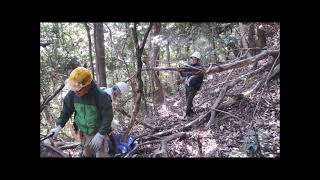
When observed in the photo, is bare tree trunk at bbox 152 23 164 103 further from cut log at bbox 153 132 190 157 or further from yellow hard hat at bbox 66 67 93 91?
yellow hard hat at bbox 66 67 93 91

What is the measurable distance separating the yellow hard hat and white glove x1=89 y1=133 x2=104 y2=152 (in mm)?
437

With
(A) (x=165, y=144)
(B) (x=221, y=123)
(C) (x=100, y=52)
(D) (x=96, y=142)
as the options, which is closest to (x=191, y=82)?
(B) (x=221, y=123)

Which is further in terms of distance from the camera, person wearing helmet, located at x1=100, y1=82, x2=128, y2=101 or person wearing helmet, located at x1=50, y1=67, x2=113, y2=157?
person wearing helmet, located at x1=100, y1=82, x2=128, y2=101

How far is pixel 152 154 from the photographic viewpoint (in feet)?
12.2

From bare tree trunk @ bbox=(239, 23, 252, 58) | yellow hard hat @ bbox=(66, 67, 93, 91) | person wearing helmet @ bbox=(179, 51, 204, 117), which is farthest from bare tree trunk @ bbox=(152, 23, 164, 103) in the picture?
bare tree trunk @ bbox=(239, 23, 252, 58)

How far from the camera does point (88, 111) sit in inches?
141

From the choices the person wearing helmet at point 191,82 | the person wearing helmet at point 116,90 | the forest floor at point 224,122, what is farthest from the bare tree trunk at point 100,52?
the person wearing helmet at point 191,82

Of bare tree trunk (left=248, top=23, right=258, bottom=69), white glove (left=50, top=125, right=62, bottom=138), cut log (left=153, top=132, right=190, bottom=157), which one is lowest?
cut log (left=153, top=132, right=190, bottom=157)

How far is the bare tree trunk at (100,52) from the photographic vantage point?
3.59m

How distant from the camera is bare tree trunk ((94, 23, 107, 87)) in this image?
3594 millimetres

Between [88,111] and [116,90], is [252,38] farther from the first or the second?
[88,111]
